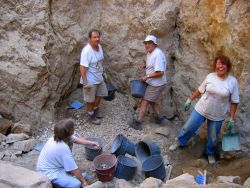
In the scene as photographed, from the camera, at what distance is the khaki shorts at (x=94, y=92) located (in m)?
7.82

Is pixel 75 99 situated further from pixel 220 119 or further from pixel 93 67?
pixel 220 119

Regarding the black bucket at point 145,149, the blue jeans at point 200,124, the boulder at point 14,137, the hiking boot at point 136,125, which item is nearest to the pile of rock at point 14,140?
the boulder at point 14,137

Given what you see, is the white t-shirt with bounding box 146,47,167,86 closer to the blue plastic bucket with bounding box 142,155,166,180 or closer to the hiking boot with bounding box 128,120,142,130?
the hiking boot with bounding box 128,120,142,130

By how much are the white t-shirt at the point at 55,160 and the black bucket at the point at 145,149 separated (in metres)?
Answer: 1.51

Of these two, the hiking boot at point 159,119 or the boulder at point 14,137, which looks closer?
the boulder at point 14,137

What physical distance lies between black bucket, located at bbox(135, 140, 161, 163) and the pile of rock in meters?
1.69

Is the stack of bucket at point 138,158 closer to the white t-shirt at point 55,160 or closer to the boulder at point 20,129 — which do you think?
the white t-shirt at point 55,160

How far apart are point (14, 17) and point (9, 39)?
0.40m

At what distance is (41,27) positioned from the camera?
796 cm

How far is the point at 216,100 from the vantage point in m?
6.57

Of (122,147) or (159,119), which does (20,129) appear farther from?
(159,119)

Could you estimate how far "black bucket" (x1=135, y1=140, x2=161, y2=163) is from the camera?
6.75m

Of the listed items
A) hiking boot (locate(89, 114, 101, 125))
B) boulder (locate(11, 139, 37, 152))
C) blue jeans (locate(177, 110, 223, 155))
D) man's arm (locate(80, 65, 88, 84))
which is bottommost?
boulder (locate(11, 139, 37, 152))

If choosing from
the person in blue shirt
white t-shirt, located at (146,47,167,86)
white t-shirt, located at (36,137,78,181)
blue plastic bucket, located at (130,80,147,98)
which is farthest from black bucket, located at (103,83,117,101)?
white t-shirt, located at (36,137,78,181)
